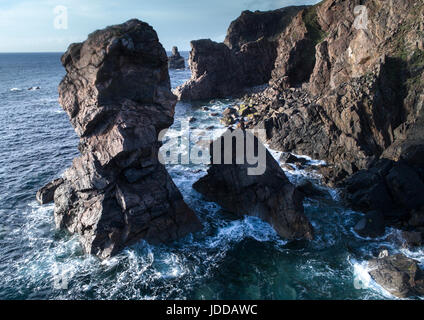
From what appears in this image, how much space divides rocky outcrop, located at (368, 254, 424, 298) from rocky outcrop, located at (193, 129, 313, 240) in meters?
6.76

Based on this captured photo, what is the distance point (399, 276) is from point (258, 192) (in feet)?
47.6

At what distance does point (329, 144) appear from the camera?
45812mm

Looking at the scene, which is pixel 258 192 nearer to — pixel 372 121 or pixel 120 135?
pixel 120 135

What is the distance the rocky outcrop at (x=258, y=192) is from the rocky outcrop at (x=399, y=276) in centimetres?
676

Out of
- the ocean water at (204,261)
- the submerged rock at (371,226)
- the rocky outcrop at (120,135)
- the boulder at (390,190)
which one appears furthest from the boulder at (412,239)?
the rocky outcrop at (120,135)

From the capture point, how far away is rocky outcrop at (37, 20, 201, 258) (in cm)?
2723

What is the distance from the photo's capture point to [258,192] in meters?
32.1

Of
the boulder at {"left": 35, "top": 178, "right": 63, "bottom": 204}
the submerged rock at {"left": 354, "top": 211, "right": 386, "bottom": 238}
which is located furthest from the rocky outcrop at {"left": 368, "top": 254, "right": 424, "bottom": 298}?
the boulder at {"left": 35, "top": 178, "right": 63, "bottom": 204}

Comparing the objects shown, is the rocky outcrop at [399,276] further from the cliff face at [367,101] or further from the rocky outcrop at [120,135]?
the rocky outcrop at [120,135]

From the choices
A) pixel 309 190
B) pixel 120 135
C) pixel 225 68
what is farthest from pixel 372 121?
pixel 225 68

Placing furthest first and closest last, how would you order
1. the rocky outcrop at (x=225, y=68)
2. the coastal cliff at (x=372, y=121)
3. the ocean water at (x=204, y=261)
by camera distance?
1. the rocky outcrop at (x=225, y=68)
2. the coastal cliff at (x=372, y=121)
3. the ocean water at (x=204, y=261)

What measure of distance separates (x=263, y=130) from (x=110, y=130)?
35.1 meters

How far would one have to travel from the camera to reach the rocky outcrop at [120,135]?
89.4 ft
